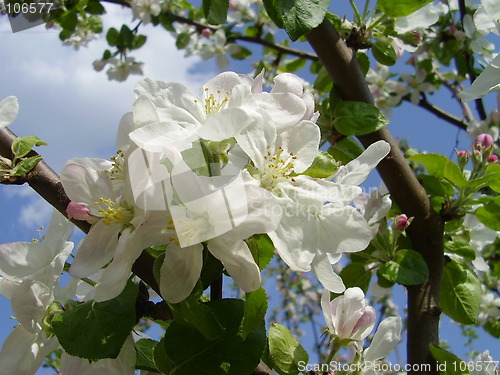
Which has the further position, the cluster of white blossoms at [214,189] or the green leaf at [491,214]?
the green leaf at [491,214]

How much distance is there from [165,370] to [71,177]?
1.07 ft

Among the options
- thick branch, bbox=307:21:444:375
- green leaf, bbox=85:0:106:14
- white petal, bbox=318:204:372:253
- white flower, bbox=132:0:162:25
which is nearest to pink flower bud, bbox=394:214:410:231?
thick branch, bbox=307:21:444:375

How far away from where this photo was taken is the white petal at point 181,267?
0.67 metres

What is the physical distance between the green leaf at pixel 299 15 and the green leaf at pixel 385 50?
0.74 meters

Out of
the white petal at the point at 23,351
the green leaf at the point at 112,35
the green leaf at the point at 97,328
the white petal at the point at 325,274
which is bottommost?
the white petal at the point at 23,351

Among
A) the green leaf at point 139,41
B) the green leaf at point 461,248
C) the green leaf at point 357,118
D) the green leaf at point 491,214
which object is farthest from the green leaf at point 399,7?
the green leaf at point 139,41

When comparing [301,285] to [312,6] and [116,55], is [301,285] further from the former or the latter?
[312,6]

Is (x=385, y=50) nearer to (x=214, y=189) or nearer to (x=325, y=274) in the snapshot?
(x=325, y=274)

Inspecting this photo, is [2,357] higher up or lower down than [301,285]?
higher up

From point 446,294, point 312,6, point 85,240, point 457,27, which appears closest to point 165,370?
point 85,240

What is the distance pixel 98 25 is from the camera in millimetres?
3562

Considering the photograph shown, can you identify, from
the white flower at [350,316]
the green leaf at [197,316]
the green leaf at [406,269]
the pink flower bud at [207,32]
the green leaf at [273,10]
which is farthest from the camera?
the pink flower bud at [207,32]

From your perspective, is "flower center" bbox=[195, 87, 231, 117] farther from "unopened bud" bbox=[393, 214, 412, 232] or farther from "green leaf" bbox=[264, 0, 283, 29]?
"unopened bud" bbox=[393, 214, 412, 232]

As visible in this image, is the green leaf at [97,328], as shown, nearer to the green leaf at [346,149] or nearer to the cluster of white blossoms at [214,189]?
the cluster of white blossoms at [214,189]
